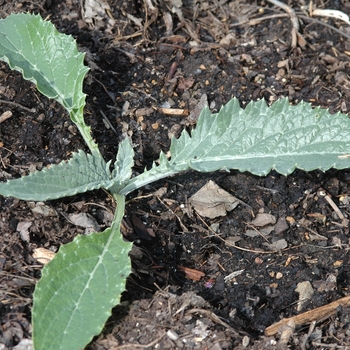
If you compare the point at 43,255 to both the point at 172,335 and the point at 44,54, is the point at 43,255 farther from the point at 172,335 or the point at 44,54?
the point at 44,54

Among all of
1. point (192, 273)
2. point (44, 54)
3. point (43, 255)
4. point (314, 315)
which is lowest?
point (314, 315)

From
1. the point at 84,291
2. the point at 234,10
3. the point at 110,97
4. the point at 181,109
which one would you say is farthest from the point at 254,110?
the point at 234,10

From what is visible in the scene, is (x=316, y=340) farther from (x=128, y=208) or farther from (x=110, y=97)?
(x=110, y=97)

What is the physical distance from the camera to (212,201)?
2660 mm

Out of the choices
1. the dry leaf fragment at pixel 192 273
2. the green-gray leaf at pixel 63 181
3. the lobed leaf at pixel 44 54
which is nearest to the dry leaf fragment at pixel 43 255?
the green-gray leaf at pixel 63 181

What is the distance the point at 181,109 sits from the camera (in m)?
2.98

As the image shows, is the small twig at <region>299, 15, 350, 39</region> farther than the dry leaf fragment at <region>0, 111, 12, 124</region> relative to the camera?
Yes

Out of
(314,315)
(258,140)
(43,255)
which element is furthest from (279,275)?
(43,255)

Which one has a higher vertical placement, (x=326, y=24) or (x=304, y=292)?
(x=326, y=24)

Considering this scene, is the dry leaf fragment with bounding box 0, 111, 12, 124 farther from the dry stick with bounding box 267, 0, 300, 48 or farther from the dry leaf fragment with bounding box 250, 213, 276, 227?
the dry stick with bounding box 267, 0, 300, 48

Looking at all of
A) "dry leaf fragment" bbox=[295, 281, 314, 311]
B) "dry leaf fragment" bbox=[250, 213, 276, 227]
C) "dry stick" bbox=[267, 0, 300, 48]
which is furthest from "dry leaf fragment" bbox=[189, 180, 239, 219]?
"dry stick" bbox=[267, 0, 300, 48]

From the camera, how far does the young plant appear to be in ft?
6.79

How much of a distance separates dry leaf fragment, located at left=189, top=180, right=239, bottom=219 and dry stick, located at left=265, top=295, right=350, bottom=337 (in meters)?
0.55

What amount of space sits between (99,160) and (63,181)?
9.2 inches
